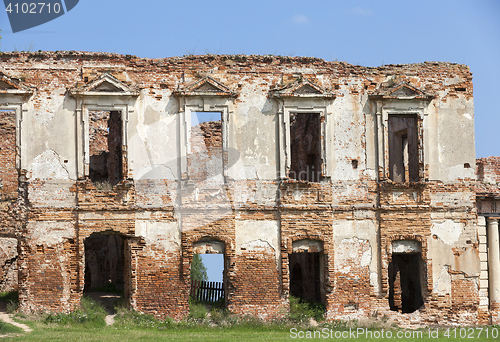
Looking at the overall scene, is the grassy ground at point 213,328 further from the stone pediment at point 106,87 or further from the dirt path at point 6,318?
the stone pediment at point 106,87

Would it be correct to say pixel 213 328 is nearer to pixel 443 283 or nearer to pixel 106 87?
pixel 443 283

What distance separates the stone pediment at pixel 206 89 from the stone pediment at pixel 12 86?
11.7 feet

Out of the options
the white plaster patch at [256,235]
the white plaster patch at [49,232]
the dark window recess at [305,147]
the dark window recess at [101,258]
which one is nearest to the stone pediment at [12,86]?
the white plaster patch at [49,232]

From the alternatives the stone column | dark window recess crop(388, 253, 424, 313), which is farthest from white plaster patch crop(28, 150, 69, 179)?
the stone column

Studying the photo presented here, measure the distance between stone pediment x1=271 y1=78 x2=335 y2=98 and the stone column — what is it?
5.63m

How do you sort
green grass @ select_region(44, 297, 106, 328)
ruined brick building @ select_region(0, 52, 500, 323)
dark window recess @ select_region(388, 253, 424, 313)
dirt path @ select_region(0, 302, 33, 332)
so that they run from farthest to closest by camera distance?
dark window recess @ select_region(388, 253, 424, 313), ruined brick building @ select_region(0, 52, 500, 323), green grass @ select_region(44, 297, 106, 328), dirt path @ select_region(0, 302, 33, 332)

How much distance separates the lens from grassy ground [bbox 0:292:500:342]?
13.8 m

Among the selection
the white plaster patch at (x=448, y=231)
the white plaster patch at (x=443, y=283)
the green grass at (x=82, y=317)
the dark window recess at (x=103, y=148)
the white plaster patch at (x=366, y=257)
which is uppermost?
the dark window recess at (x=103, y=148)

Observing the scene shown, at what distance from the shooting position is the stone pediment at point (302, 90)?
54.2 feet

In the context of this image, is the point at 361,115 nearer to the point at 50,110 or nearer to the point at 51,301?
the point at 50,110

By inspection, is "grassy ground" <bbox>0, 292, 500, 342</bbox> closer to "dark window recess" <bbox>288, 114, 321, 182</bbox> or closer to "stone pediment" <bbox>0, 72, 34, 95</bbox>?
"dark window recess" <bbox>288, 114, 321, 182</bbox>

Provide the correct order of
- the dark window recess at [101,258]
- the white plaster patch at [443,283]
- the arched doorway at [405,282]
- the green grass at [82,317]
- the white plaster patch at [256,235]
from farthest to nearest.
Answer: the dark window recess at [101,258] < the arched doorway at [405,282] < the white plaster patch at [443,283] < the white plaster patch at [256,235] < the green grass at [82,317]

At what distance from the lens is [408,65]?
1742 cm

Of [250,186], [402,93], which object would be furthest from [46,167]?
[402,93]
